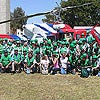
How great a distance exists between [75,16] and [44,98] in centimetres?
4478

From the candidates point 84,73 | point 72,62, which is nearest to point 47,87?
point 84,73

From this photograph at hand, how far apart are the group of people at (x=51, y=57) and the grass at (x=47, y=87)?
744 mm

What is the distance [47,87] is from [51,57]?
10.9 ft

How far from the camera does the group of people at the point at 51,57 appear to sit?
1159 cm

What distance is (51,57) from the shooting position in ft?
39.7

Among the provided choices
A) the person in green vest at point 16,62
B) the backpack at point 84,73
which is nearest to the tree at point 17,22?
the person in green vest at point 16,62

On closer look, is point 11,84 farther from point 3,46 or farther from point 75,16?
point 75,16

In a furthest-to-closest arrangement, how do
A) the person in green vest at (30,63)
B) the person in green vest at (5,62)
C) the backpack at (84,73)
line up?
the person in green vest at (5,62)
the person in green vest at (30,63)
the backpack at (84,73)

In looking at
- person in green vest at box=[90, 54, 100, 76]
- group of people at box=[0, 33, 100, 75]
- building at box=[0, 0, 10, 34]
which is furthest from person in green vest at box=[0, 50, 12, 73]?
building at box=[0, 0, 10, 34]

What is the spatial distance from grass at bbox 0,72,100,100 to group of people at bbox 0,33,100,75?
744 mm

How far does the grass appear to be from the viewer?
7500 mm

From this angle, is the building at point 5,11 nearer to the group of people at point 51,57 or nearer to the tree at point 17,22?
the tree at point 17,22

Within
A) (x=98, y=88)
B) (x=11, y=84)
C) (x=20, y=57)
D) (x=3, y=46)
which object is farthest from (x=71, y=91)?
(x=3, y=46)

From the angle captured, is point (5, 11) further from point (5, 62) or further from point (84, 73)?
point (84, 73)
